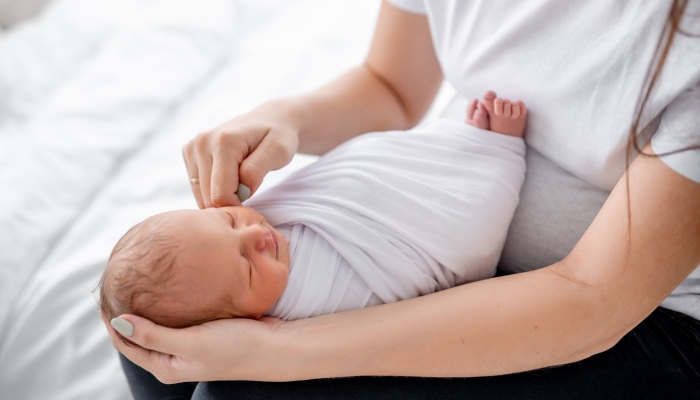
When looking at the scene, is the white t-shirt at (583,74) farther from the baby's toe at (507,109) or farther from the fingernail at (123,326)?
the fingernail at (123,326)

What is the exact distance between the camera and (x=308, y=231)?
0.85m

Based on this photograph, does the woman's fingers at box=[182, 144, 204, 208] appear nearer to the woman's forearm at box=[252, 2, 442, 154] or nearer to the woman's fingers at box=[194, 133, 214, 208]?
the woman's fingers at box=[194, 133, 214, 208]

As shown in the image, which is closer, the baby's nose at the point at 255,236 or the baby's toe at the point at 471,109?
the baby's nose at the point at 255,236

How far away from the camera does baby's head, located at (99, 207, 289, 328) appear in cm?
73

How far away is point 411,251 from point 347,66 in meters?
0.90

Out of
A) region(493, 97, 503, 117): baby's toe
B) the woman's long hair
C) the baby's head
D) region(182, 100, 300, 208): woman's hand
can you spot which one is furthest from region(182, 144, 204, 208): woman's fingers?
the woman's long hair

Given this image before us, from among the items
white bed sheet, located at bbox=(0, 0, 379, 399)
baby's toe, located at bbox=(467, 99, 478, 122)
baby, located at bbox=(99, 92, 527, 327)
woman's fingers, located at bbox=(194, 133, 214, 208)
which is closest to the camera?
baby, located at bbox=(99, 92, 527, 327)

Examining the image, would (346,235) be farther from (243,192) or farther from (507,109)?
(507,109)

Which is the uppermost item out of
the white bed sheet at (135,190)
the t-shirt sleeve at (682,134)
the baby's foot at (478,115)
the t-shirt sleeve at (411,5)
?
the t-shirt sleeve at (411,5)

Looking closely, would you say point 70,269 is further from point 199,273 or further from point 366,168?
point 366,168

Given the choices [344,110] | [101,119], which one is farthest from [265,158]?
[101,119]

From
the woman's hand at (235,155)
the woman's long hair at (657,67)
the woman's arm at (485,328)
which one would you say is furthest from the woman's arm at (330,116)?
the woman's long hair at (657,67)

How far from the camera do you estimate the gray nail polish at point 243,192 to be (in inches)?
32.9

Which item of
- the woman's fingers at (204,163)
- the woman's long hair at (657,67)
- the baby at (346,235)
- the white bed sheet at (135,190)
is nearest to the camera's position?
the woman's long hair at (657,67)
